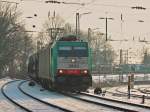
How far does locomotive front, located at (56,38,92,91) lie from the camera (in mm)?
36438

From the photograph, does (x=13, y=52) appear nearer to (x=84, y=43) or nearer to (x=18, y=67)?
(x=18, y=67)

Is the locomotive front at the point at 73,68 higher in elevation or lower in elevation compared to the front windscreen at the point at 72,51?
lower

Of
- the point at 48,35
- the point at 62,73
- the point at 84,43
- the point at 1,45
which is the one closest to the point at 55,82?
the point at 62,73

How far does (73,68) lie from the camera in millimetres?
36500

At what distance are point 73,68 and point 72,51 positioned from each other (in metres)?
1.13

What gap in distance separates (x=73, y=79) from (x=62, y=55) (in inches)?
65.4

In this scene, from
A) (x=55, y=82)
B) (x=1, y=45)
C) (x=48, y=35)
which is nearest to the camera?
(x=55, y=82)

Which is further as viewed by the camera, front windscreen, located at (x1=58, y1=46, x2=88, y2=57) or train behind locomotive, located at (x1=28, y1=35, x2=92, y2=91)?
front windscreen, located at (x1=58, y1=46, x2=88, y2=57)

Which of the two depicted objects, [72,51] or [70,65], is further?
[72,51]

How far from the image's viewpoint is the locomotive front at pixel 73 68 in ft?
120

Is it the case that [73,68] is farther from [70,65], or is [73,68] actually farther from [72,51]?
[72,51]

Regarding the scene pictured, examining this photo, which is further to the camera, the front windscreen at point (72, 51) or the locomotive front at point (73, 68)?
the front windscreen at point (72, 51)

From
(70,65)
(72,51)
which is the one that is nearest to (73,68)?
(70,65)

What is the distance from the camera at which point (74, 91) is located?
3934 centimetres
